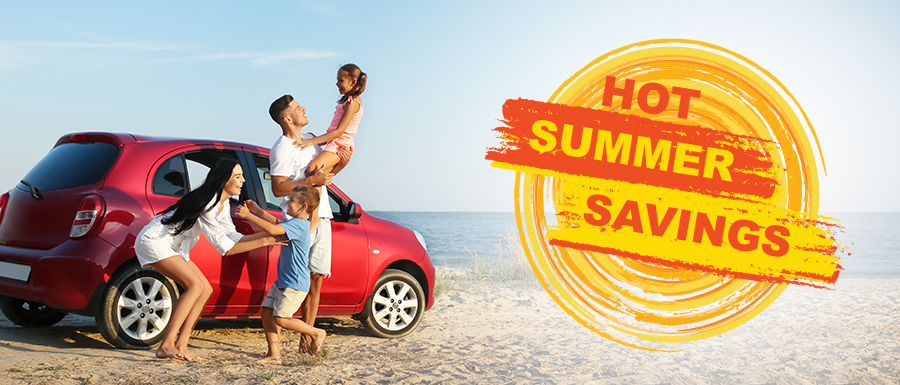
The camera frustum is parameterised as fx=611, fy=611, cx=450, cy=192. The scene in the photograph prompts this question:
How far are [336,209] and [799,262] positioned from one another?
20.4ft

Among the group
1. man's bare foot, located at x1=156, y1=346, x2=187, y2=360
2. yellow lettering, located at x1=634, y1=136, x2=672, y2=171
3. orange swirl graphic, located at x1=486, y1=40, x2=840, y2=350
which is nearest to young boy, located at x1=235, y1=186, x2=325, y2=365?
man's bare foot, located at x1=156, y1=346, x2=187, y2=360

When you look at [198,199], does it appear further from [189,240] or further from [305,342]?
[305,342]

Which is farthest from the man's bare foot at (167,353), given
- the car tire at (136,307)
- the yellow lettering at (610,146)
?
the yellow lettering at (610,146)

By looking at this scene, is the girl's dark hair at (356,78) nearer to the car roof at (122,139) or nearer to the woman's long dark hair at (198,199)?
the woman's long dark hair at (198,199)

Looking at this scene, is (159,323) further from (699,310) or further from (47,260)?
(699,310)

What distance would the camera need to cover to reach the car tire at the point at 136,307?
4246 mm

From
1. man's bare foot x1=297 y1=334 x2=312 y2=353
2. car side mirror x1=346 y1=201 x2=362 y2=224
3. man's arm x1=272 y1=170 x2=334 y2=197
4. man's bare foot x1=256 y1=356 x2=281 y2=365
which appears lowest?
man's bare foot x1=256 y1=356 x2=281 y2=365

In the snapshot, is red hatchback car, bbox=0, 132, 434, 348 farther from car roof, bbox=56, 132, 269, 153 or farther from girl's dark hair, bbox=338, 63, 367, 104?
girl's dark hair, bbox=338, 63, 367, 104

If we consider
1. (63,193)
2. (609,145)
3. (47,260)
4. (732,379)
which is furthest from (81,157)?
(609,145)

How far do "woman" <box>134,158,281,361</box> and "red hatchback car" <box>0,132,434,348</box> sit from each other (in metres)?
0.33

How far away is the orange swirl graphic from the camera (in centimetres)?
786

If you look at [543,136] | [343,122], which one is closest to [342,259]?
[343,122]

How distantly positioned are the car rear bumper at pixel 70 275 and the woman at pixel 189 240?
34cm

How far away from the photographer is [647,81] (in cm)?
839
